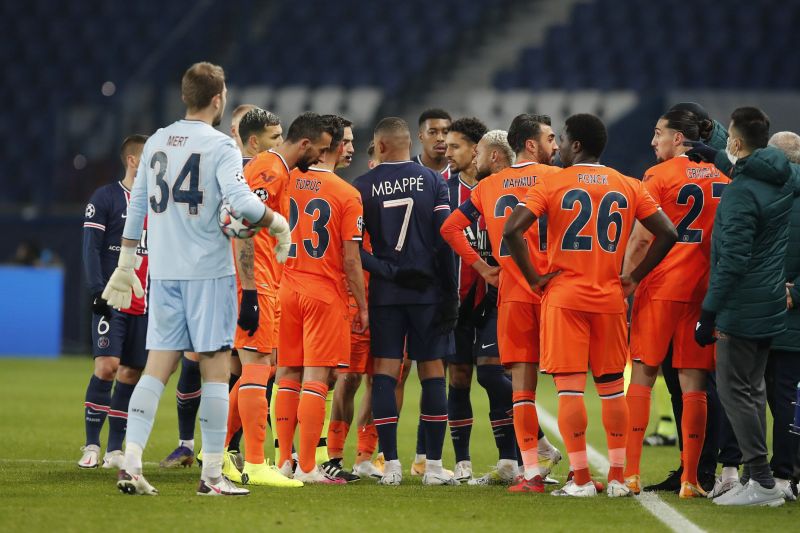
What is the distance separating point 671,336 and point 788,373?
684mm

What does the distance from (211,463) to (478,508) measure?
140 cm

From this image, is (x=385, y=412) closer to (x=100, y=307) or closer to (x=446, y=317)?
(x=446, y=317)

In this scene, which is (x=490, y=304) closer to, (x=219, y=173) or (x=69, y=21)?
(x=219, y=173)

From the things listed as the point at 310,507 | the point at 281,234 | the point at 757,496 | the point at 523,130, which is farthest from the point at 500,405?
the point at 281,234

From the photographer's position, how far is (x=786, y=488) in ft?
22.3

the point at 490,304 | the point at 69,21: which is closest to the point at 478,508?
the point at 490,304

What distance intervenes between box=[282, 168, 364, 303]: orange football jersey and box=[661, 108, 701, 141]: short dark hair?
6.29ft

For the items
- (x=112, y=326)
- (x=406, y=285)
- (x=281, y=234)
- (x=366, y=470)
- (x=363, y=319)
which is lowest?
(x=366, y=470)

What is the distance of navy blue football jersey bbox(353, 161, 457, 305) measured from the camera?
764cm

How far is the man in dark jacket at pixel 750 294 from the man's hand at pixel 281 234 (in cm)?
221

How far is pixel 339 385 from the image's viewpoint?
324 inches

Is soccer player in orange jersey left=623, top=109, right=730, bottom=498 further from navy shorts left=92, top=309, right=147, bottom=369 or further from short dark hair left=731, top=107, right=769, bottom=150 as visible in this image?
navy shorts left=92, top=309, right=147, bottom=369

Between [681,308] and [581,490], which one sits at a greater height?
[681,308]

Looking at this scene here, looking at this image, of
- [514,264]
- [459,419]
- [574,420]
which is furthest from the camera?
[459,419]
